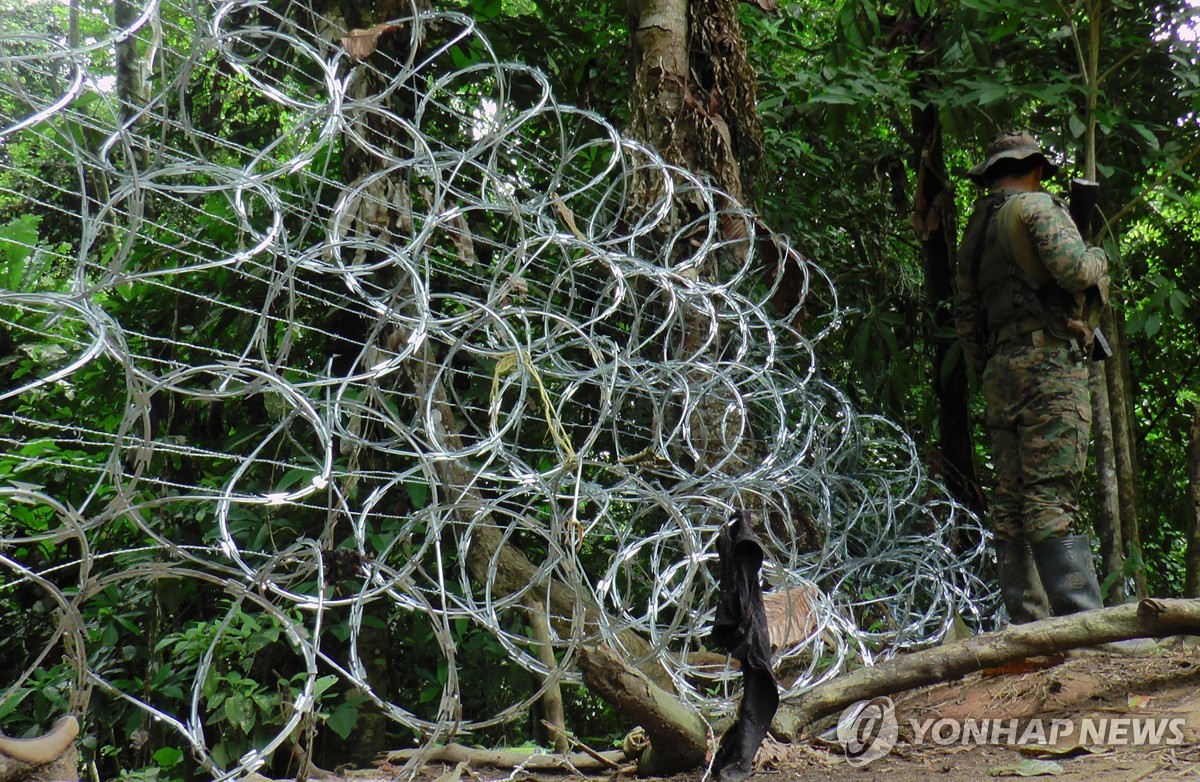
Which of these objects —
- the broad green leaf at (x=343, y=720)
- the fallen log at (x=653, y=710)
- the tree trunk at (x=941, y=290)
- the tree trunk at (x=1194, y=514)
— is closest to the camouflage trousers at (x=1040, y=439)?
the tree trunk at (x=1194, y=514)

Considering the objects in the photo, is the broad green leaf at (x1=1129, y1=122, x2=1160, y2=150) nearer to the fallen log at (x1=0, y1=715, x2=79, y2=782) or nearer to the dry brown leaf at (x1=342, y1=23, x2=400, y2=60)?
the dry brown leaf at (x1=342, y1=23, x2=400, y2=60)

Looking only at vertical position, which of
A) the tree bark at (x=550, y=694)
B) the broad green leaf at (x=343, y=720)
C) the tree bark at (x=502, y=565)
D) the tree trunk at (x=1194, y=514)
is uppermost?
the tree trunk at (x=1194, y=514)

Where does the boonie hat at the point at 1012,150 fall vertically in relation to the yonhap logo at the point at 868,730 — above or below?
above

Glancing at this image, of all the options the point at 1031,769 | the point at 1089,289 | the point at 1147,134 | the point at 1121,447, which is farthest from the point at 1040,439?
the point at 1147,134

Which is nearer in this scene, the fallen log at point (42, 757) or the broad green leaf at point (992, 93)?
the fallen log at point (42, 757)

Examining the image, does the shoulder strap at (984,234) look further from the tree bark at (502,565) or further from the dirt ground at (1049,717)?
the tree bark at (502,565)

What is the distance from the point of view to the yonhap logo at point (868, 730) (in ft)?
8.18

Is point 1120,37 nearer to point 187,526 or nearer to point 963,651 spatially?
point 963,651

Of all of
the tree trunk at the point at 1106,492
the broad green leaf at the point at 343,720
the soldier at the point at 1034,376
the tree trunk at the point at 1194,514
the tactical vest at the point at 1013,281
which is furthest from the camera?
the tree trunk at the point at 1106,492

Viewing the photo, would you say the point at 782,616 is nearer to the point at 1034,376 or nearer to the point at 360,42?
the point at 1034,376

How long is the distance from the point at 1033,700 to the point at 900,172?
3920mm

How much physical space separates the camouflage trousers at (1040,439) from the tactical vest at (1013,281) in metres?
0.11

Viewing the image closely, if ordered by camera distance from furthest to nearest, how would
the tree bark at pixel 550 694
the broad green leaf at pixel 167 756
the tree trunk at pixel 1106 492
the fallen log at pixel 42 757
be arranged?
the tree trunk at pixel 1106 492 < the broad green leaf at pixel 167 756 < the tree bark at pixel 550 694 < the fallen log at pixel 42 757

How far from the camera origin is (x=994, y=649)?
2656mm
